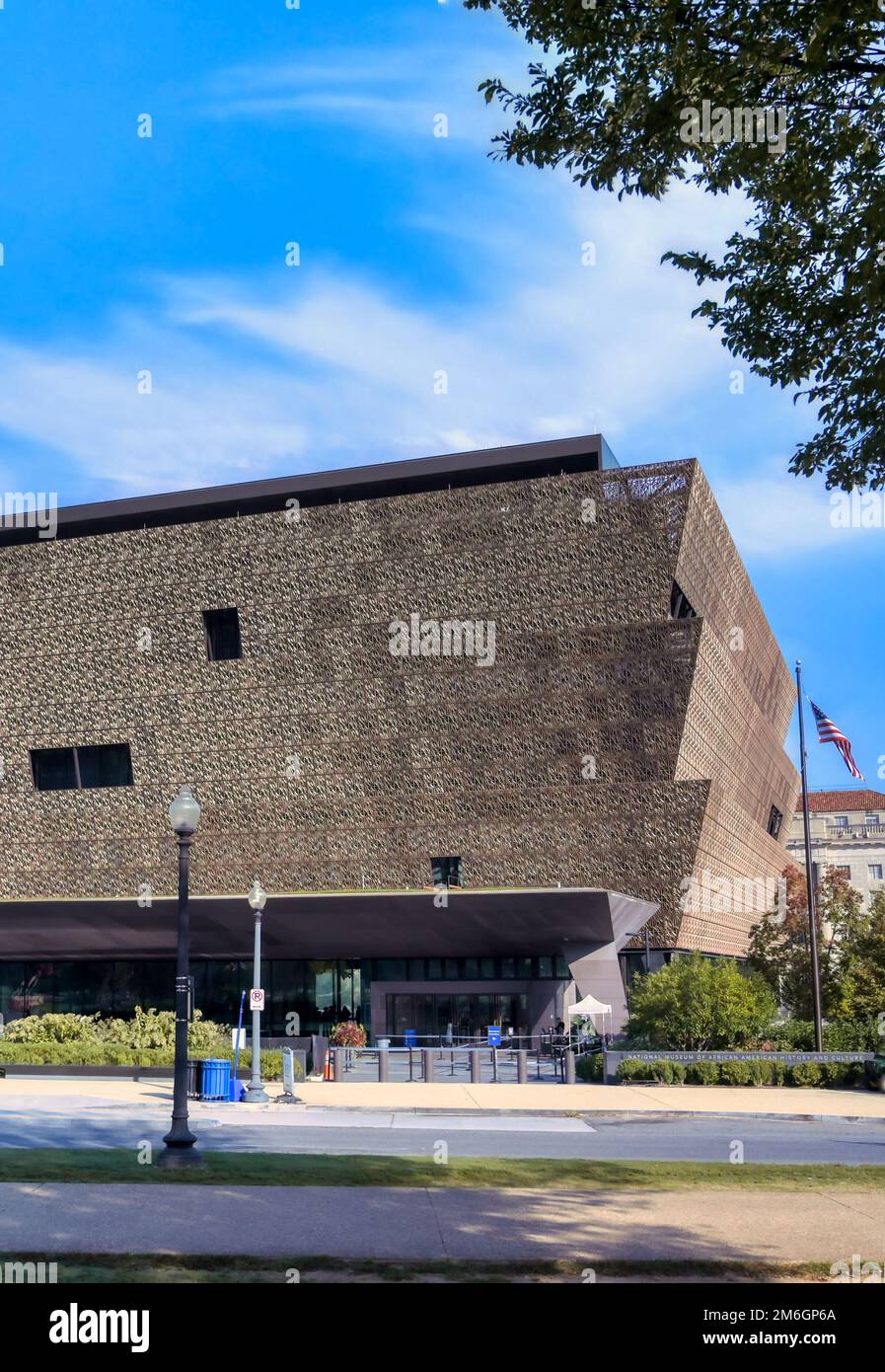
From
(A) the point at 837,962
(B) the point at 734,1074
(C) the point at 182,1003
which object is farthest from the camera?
(A) the point at 837,962

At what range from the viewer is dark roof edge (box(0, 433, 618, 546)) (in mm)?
57938

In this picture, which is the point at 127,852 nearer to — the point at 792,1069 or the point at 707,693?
the point at 707,693

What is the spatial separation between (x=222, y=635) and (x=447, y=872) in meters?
15.6

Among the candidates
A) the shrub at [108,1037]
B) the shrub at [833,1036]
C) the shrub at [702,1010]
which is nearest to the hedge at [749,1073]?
the shrub at [833,1036]

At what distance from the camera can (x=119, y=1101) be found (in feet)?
90.4

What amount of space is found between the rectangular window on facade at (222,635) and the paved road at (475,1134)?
111 ft

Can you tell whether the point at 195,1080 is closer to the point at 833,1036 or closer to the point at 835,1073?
the point at 835,1073

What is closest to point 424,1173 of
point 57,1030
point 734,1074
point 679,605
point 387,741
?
point 734,1074

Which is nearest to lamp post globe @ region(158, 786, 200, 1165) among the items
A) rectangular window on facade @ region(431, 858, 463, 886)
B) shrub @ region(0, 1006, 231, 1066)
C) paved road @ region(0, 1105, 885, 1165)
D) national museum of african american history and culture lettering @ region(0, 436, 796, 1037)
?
paved road @ region(0, 1105, 885, 1165)

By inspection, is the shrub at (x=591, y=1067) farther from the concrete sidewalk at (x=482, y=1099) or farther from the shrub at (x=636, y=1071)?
the concrete sidewalk at (x=482, y=1099)

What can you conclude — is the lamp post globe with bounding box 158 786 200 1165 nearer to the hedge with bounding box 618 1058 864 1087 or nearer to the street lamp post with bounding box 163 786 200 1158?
the street lamp post with bounding box 163 786 200 1158

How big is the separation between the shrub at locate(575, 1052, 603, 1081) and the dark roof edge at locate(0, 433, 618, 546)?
94.1 feet

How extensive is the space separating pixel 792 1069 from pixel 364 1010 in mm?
24078

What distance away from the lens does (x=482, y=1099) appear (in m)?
30.3
